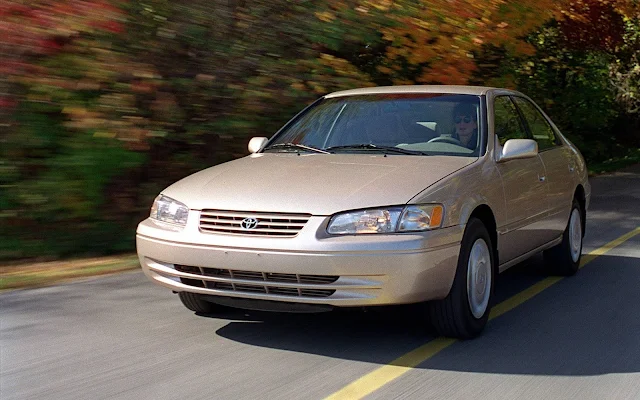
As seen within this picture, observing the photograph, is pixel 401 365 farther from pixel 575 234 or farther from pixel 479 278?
pixel 575 234

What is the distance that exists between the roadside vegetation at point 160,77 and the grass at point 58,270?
0.41m

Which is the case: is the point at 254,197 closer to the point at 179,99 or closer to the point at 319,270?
the point at 319,270

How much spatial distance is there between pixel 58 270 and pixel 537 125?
14.3ft

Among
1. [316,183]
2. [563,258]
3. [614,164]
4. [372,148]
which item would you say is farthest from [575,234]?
[614,164]

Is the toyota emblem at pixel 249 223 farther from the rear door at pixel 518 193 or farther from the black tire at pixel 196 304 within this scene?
the rear door at pixel 518 193

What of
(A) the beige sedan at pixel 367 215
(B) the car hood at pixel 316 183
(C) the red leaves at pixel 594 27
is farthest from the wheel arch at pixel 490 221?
(C) the red leaves at pixel 594 27

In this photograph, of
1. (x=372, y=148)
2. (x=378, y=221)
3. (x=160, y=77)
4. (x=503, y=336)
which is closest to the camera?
(x=378, y=221)

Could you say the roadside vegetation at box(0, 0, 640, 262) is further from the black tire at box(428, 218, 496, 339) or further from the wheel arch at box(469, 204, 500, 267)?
the black tire at box(428, 218, 496, 339)

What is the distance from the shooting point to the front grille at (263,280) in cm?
545

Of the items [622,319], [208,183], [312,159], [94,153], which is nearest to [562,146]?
[622,319]

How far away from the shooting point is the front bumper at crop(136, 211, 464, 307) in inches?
210

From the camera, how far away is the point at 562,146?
8367 millimetres

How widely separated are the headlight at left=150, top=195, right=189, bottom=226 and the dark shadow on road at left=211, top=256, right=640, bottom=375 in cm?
78

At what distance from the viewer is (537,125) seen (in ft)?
26.5
